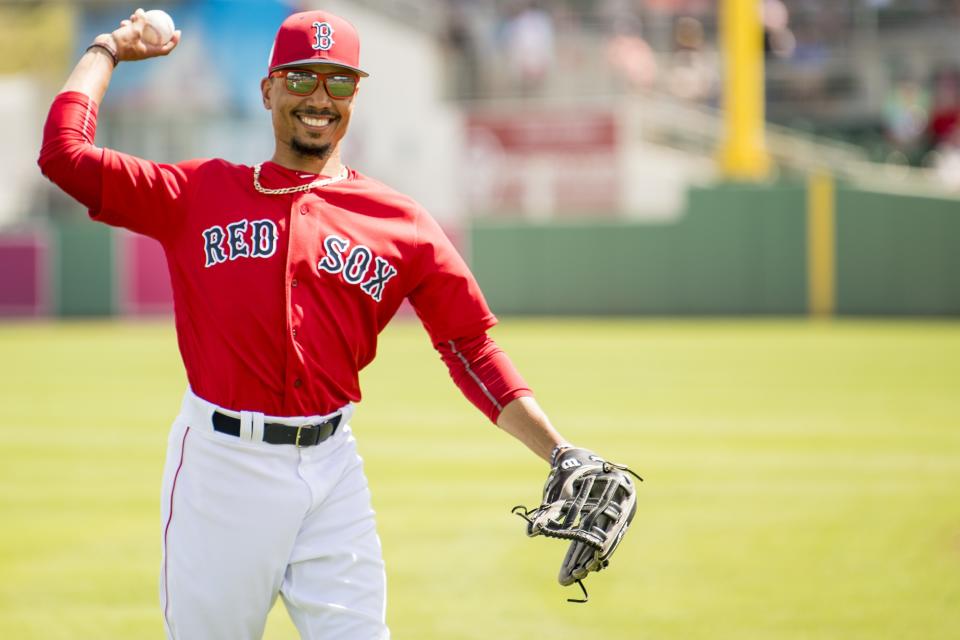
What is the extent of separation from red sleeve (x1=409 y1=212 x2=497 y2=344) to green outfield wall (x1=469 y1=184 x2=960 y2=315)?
21.7 metres

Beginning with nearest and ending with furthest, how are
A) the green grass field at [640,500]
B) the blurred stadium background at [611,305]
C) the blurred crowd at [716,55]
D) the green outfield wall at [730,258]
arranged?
the green grass field at [640,500]
the blurred stadium background at [611,305]
the green outfield wall at [730,258]
the blurred crowd at [716,55]

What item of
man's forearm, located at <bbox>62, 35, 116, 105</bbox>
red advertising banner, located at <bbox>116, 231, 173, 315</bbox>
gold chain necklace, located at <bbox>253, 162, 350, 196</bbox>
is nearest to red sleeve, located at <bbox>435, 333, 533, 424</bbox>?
gold chain necklace, located at <bbox>253, 162, 350, 196</bbox>

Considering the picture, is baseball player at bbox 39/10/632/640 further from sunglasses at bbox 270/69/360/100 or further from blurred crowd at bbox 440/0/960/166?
blurred crowd at bbox 440/0/960/166

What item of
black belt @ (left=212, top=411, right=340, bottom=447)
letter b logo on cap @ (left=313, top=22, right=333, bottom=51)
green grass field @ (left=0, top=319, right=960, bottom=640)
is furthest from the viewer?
green grass field @ (left=0, top=319, right=960, bottom=640)

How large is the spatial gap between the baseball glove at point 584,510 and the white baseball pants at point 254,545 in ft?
1.63

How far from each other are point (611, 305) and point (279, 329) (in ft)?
Answer: 75.3

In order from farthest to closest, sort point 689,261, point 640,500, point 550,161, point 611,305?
1. point 550,161
2. point 611,305
3. point 689,261
4. point 640,500

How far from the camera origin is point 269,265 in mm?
3727

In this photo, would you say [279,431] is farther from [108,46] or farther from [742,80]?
[742,80]

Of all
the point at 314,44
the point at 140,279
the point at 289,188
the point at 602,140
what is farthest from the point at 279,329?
the point at 140,279

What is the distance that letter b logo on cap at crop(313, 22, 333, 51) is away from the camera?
3.78 m

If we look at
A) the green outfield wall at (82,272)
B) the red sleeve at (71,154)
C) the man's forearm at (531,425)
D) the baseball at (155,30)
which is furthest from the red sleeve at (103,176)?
the green outfield wall at (82,272)

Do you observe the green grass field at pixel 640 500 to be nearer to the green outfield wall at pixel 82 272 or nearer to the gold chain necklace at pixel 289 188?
the gold chain necklace at pixel 289 188

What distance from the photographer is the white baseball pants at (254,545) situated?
11.9 ft
